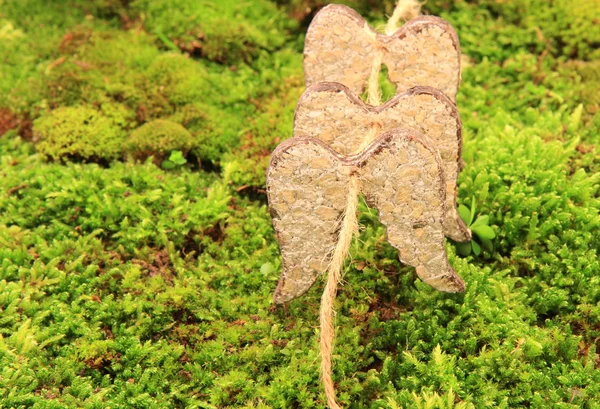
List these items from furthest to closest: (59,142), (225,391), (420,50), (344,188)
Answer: (59,142)
(420,50)
(225,391)
(344,188)

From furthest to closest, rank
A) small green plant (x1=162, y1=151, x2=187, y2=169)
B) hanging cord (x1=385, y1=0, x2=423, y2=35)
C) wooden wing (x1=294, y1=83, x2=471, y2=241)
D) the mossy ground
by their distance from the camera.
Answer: small green plant (x1=162, y1=151, x2=187, y2=169) → hanging cord (x1=385, y1=0, x2=423, y2=35) → the mossy ground → wooden wing (x1=294, y1=83, x2=471, y2=241)

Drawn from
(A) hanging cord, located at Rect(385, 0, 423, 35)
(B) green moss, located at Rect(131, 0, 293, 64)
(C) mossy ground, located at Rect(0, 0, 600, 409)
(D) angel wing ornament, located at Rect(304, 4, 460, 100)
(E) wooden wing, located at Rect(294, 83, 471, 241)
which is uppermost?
(A) hanging cord, located at Rect(385, 0, 423, 35)

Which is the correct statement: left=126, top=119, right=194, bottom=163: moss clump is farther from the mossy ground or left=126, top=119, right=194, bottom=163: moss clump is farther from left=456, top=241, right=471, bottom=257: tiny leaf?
left=456, top=241, right=471, bottom=257: tiny leaf

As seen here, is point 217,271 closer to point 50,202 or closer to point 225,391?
point 225,391

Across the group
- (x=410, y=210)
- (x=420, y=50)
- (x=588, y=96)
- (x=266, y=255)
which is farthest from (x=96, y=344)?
(x=588, y=96)

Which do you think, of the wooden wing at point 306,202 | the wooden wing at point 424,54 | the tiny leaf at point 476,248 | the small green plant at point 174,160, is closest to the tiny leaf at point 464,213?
the tiny leaf at point 476,248

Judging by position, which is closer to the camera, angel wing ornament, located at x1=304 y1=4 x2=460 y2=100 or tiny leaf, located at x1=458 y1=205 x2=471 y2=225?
angel wing ornament, located at x1=304 y1=4 x2=460 y2=100

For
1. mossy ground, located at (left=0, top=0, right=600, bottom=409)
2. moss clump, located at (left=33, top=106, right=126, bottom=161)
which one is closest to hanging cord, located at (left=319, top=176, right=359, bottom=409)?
mossy ground, located at (left=0, top=0, right=600, bottom=409)
